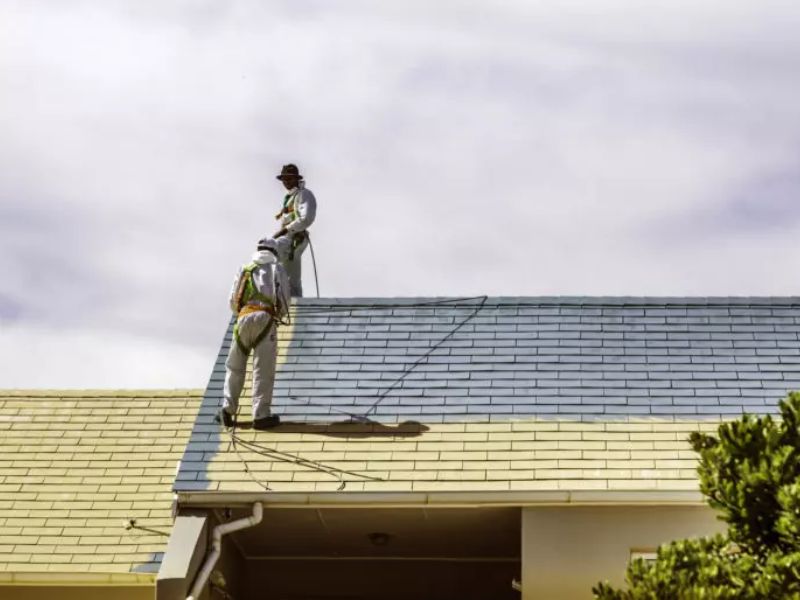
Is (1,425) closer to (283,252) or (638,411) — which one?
(283,252)

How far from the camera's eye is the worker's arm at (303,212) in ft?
57.2

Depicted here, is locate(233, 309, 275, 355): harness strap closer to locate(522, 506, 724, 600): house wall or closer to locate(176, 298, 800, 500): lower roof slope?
locate(176, 298, 800, 500): lower roof slope

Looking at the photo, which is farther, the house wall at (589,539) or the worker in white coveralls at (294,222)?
the worker in white coveralls at (294,222)

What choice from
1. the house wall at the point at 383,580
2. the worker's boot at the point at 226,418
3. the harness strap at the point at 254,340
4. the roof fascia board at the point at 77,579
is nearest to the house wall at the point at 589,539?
the house wall at the point at 383,580

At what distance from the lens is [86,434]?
55.9 feet

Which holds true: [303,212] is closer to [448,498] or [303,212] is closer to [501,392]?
[501,392]

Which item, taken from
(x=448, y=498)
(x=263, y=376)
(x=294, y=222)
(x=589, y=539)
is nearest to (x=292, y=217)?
(x=294, y=222)

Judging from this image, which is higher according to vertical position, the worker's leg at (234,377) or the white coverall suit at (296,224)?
the white coverall suit at (296,224)

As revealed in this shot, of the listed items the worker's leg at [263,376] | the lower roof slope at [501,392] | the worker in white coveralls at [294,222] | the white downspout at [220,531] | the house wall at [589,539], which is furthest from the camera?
the worker in white coveralls at [294,222]

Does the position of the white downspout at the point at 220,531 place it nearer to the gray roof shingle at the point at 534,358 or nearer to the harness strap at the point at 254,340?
the gray roof shingle at the point at 534,358

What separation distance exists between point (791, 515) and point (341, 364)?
259 inches

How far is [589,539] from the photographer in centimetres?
A: 1410

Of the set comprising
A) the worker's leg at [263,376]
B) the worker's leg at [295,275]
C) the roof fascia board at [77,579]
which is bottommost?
the roof fascia board at [77,579]

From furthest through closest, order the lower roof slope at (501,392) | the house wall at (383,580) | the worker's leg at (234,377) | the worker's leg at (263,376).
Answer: the house wall at (383,580) < the worker's leg at (234,377) < the worker's leg at (263,376) < the lower roof slope at (501,392)
